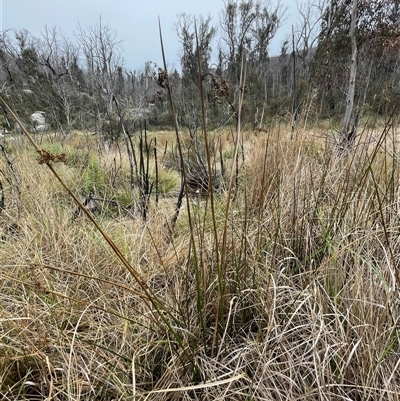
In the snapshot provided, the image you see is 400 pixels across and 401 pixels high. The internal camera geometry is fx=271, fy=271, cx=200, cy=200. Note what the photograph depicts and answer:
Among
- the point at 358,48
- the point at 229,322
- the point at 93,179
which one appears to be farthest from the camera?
the point at 358,48

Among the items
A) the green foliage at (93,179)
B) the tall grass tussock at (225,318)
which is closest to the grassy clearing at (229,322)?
the tall grass tussock at (225,318)

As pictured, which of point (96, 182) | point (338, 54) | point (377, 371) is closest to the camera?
point (377, 371)

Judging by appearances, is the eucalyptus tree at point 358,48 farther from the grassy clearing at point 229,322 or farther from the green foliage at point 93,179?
the green foliage at point 93,179

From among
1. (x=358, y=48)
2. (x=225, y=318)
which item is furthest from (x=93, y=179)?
(x=358, y=48)

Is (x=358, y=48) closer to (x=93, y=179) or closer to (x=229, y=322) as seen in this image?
(x=93, y=179)

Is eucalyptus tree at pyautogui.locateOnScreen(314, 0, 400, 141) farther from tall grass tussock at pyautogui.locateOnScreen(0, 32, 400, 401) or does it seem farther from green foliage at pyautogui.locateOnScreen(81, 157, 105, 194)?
green foliage at pyautogui.locateOnScreen(81, 157, 105, 194)

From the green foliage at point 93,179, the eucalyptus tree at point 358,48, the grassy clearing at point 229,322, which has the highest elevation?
the eucalyptus tree at point 358,48

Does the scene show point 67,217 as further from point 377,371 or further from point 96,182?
point 377,371

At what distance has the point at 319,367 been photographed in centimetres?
62

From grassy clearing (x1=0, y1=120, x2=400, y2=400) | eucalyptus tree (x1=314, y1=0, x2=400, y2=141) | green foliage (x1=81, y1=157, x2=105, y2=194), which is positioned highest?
eucalyptus tree (x1=314, y1=0, x2=400, y2=141)

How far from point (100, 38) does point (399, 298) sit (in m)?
9.26

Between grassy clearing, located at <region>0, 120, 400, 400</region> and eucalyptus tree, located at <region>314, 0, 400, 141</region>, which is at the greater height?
eucalyptus tree, located at <region>314, 0, 400, 141</region>

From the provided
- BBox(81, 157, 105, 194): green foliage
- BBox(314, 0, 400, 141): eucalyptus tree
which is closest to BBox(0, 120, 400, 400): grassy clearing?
BBox(81, 157, 105, 194): green foliage

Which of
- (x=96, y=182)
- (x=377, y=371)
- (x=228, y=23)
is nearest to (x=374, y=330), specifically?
(x=377, y=371)
